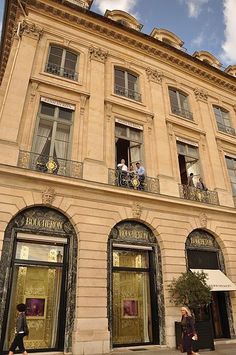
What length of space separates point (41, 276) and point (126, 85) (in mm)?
9170

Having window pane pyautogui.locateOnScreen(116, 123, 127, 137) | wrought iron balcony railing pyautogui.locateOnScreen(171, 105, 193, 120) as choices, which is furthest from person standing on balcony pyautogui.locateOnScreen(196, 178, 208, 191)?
window pane pyautogui.locateOnScreen(116, 123, 127, 137)

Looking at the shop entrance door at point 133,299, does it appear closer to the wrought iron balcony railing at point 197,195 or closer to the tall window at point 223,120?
the wrought iron balcony railing at point 197,195

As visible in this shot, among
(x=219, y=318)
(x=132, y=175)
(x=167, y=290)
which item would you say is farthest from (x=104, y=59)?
(x=219, y=318)

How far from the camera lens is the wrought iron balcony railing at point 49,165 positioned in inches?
354

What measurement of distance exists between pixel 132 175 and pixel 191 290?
4.38m

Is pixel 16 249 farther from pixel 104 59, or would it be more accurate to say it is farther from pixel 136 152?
pixel 104 59

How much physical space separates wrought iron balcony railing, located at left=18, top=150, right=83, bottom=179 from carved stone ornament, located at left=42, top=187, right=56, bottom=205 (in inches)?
27.7

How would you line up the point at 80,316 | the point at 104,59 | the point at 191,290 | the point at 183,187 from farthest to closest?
the point at 104,59, the point at 183,187, the point at 191,290, the point at 80,316

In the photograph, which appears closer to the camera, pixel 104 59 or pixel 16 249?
pixel 16 249

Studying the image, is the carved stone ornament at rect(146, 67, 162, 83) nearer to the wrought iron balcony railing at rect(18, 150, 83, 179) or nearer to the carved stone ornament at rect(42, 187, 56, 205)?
the wrought iron balcony railing at rect(18, 150, 83, 179)

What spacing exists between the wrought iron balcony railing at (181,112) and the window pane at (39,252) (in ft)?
29.0

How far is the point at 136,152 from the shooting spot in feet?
38.7

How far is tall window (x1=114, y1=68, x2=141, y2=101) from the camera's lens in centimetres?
1281

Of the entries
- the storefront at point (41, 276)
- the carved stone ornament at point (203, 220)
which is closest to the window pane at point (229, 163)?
the carved stone ornament at point (203, 220)
